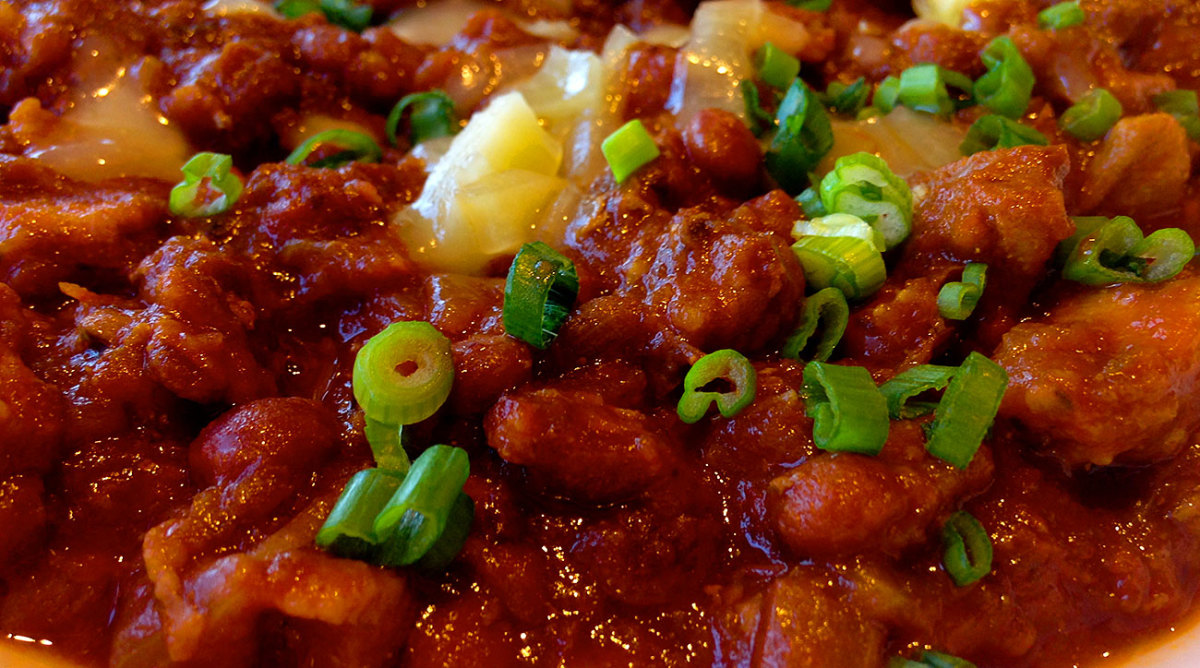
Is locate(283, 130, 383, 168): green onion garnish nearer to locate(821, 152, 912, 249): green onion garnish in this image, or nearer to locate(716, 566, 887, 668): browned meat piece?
locate(821, 152, 912, 249): green onion garnish

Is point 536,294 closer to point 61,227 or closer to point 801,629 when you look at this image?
point 801,629

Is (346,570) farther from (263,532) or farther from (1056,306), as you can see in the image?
(1056,306)

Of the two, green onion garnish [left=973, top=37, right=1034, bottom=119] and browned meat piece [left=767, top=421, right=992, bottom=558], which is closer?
browned meat piece [left=767, top=421, right=992, bottom=558]

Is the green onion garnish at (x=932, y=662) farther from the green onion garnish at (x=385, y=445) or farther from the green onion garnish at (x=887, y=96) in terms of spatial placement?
the green onion garnish at (x=887, y=96)

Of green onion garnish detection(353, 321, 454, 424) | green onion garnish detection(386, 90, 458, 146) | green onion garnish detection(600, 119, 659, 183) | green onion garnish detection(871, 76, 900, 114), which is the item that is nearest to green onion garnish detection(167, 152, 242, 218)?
green onion garnish detection(386, 90, 458, 146)

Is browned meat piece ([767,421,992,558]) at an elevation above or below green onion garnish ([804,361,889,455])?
below

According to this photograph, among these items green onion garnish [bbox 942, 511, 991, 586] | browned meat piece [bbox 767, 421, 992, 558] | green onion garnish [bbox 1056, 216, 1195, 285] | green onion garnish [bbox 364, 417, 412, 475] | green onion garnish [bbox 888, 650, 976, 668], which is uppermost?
green onion garnish [bbox 364, 417, 412, 475]

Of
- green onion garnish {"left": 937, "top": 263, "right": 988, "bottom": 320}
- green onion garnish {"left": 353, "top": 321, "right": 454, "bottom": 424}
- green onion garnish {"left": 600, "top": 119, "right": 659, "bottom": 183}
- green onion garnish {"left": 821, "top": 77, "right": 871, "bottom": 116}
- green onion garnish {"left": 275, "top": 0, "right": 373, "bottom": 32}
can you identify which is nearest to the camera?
green onion garnish {"left": 353, "top": 321, "right": 454, "bottom": 424}

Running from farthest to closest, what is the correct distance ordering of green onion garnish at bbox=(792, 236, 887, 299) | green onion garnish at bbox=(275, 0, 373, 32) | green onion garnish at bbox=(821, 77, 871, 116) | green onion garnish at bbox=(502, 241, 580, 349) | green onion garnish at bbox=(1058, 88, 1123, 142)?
green onion garnish at bbox=(275, 0, 373, 32) < green onion garnish at bbox=(821, 77, 871, 116) < green onion garnish at bbox=(1058, 88, 1123, 142) < green onion garnish at bbox=(792, 236, 887, 299) < green onion garnish at bbox=(502, 241, 580, 349)
